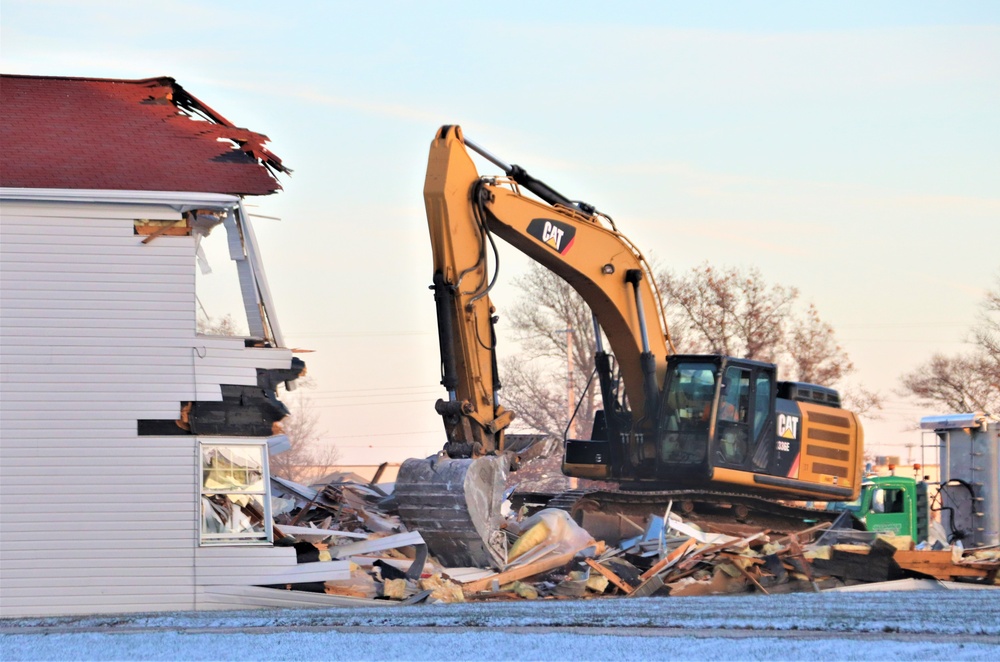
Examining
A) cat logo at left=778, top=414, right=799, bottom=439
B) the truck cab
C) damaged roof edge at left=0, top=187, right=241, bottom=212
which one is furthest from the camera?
the truck cab

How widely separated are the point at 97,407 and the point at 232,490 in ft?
5.97

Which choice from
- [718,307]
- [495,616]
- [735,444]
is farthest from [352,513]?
[718,307]

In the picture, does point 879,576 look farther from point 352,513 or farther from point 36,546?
point 36,546

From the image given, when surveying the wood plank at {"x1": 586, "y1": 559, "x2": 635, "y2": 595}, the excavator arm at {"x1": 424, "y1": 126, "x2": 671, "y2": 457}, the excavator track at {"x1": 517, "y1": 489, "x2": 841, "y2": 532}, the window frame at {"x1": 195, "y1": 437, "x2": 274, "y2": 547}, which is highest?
the excavator arm at {"x1": 424, "y1": 126, "x2": 671, "y2": 457}

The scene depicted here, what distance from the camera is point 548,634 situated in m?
10.0

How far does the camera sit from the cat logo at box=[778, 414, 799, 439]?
22266mm

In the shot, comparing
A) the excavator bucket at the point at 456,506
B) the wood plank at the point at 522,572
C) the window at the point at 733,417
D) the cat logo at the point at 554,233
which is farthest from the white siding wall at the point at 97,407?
the window at the point at 733,417

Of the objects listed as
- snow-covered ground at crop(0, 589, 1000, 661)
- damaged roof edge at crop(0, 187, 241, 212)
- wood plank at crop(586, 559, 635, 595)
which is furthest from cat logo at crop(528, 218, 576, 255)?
snow-covered ground at crop(0, 589, 1000, 661)

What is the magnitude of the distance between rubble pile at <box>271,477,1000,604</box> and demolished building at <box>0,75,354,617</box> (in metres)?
1.15

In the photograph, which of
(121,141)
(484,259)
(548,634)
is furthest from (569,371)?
(548,634)

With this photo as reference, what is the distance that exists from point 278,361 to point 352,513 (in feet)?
16.3

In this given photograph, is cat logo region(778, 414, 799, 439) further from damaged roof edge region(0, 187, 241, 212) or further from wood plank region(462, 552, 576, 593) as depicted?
damaged roof edge region(0, 187, 241, 212)

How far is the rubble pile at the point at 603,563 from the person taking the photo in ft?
52.8

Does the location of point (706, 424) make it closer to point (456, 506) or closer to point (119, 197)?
point (456, 506)
